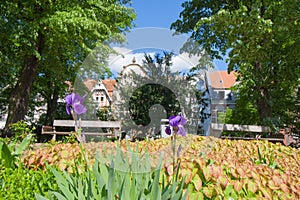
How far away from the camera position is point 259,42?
929cm

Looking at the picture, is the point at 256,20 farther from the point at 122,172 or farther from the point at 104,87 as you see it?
the point at 122,172

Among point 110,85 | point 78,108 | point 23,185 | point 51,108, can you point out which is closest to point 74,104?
point 78,108

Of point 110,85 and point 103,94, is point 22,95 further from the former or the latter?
point 110,85

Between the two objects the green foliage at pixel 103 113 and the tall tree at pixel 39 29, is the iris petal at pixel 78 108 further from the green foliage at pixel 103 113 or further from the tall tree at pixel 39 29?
the tall tree at pixel 39 29

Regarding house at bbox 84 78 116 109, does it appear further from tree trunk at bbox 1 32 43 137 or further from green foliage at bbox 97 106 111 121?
tree trunk at bbox 1 32 43 137

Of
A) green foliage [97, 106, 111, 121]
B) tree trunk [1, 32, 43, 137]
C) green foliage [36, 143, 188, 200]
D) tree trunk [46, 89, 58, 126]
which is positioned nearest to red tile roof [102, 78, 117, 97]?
green foliage [97, 106, 111, 121]

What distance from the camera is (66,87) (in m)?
14.9

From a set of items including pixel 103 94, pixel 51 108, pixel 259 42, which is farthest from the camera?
pixel 51 108

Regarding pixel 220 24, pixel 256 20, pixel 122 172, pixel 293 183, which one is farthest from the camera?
pixel 220 24

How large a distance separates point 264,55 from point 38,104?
13454mm

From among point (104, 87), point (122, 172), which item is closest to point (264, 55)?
point (104, 87)

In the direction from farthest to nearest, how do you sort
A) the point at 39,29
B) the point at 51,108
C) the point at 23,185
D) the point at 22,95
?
the point at 51,108 → the point at 22,95 → the point at 39,29 → the point at 23,185

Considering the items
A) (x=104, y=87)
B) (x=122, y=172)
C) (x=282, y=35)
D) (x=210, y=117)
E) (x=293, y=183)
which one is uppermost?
(x=282, y=35)

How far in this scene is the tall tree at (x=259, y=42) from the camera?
26.9 ft
